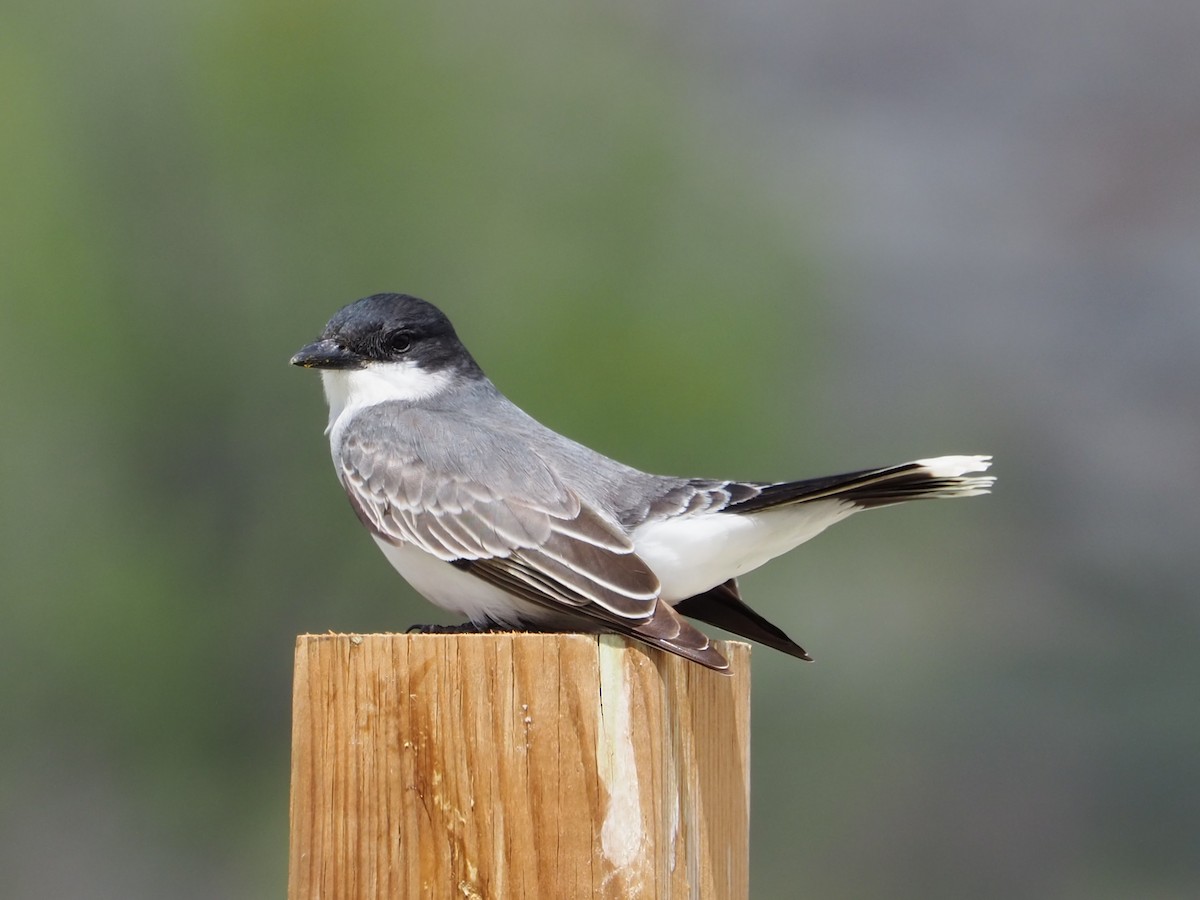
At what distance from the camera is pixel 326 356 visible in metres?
3.84

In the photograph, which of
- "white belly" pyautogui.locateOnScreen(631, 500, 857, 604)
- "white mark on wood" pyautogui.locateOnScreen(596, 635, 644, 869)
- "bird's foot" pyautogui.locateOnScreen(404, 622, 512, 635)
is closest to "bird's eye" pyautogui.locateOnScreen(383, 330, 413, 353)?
"bird's foot" pyautogui.locateOnScreen(404, 622, 512, 635)

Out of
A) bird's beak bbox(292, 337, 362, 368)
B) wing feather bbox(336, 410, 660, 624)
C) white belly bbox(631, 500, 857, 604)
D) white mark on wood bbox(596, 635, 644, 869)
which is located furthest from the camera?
bird's beak bbox(292, 337, 362, 368)

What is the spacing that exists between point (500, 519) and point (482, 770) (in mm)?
935

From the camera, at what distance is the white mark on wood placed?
230 cm

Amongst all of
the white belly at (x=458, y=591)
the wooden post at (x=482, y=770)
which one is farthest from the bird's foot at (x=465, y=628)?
the wooden post at (x=482, y=770)

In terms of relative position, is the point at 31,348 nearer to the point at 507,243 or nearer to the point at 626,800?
the point at 507,243

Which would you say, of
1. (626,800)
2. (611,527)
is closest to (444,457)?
(611,527)

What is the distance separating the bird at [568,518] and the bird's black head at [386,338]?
8 centimetres

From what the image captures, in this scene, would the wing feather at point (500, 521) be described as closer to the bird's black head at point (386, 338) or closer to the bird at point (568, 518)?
the bird at point (568, 518)

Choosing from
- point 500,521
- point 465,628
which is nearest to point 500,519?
point 500,521

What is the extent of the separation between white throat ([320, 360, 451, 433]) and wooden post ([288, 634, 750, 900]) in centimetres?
158

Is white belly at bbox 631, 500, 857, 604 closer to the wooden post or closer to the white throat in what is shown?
the wooden post

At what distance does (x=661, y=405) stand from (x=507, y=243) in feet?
6.16

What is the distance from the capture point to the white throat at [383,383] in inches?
154
